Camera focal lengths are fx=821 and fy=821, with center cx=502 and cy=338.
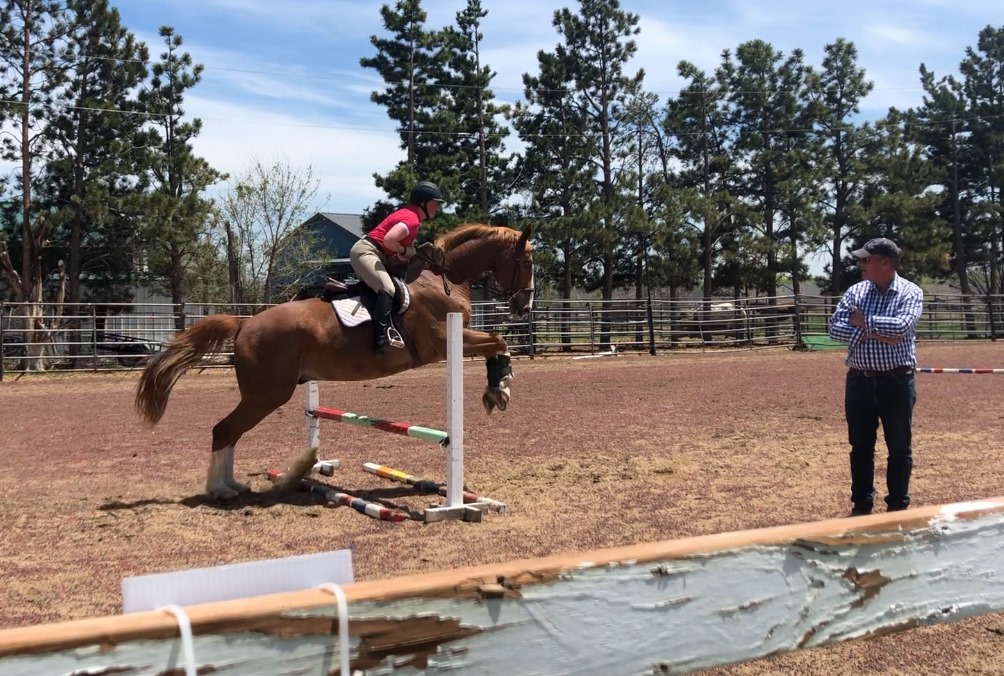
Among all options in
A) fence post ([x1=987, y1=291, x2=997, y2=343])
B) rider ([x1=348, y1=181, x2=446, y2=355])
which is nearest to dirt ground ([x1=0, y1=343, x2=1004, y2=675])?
rider ([x1=348, y1=181, x2=446, y2=355])

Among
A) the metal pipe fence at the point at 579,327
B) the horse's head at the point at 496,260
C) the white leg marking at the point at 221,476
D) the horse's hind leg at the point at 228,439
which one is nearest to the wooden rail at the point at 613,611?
the horse's head at the point at 496,260

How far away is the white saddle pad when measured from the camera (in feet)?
21.7

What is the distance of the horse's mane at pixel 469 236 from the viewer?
23.5 feet

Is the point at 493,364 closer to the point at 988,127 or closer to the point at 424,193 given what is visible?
the point at 424,193

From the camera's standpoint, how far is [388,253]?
22.1 ft

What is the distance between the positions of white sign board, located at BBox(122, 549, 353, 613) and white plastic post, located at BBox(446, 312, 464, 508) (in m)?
4.16

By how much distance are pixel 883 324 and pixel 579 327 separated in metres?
23.3

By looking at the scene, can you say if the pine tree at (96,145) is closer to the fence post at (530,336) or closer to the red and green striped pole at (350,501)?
the fence post at (530,336)

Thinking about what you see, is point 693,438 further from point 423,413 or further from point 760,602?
point 760,602

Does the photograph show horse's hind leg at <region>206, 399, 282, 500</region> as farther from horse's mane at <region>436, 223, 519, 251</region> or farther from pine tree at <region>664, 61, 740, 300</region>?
pine tree at <region>664, 61, 740, 300</region>

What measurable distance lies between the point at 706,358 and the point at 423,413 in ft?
43.4

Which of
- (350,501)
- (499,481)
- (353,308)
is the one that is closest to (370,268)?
(353,308)

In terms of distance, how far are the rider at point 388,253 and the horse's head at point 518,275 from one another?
0.83 meters

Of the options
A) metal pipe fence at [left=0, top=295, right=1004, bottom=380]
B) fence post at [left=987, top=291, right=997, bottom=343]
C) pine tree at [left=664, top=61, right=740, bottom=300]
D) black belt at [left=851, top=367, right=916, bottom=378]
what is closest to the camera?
black belt at [left=851, top=367, right=916, bottom=378]
